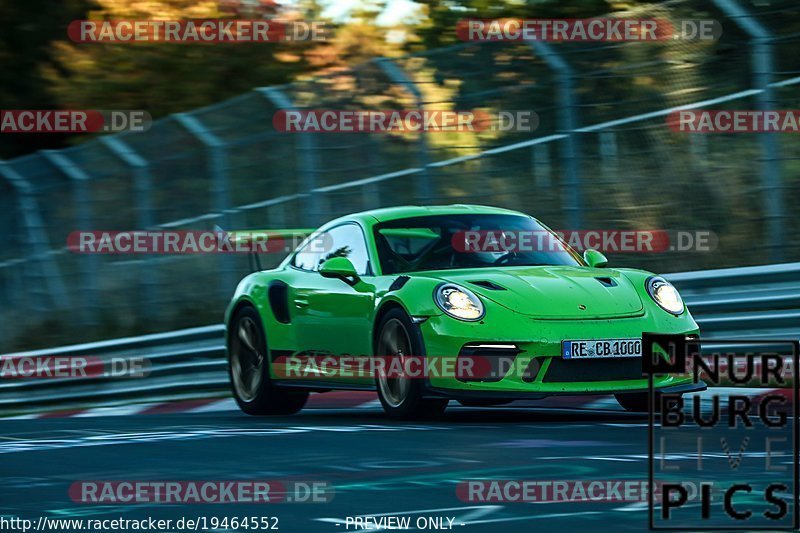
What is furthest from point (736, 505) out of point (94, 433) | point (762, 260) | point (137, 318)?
point (137, 318)

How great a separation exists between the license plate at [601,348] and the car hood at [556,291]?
0.17 m

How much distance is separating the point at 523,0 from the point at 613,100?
37.4 ft

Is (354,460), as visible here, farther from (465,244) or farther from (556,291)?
(465,244)

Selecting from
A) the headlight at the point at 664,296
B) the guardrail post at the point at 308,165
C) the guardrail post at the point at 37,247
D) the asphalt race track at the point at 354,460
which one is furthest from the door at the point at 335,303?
the guardrail post at the point at 37,247

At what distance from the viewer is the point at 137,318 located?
16516 millimetres

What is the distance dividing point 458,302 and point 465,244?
98cm

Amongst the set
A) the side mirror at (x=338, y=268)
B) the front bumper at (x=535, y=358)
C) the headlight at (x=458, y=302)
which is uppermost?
the side mirror at (x=338, y=268)

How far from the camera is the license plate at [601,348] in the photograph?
8461 mm

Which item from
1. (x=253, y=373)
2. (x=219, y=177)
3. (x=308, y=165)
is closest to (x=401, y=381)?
(x=253, y=373)

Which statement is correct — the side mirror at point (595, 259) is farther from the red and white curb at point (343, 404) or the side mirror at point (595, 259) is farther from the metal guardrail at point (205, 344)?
the metal guardrail at point (205, 344)

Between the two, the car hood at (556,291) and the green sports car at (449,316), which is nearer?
the green sports car at (449,316)

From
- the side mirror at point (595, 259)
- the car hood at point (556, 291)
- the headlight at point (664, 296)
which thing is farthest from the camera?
the side mirror at point (595, 259)

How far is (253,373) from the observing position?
10977mm

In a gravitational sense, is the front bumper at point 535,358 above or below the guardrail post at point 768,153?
below
